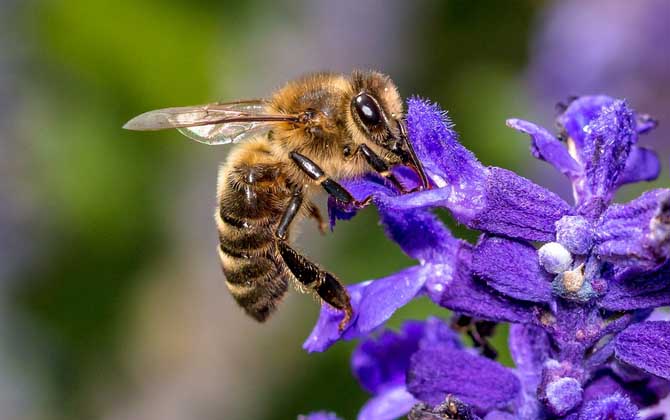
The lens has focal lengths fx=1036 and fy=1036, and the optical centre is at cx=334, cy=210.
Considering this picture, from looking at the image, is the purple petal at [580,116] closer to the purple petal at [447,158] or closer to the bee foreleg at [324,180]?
the purple petal at [447,158]

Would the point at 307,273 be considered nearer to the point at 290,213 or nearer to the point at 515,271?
the point at 290,213

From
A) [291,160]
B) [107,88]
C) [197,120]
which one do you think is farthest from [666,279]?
[107,88]

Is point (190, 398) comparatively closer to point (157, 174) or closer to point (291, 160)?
point (157, 174)

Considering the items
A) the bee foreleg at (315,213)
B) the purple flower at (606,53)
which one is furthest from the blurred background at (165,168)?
the bee foreleg at (315,213)

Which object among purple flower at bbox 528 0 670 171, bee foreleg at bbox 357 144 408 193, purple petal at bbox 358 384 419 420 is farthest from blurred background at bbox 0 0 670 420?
bee foreleg at bbox 357 144 408 193

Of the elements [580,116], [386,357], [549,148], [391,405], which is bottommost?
[391,405]

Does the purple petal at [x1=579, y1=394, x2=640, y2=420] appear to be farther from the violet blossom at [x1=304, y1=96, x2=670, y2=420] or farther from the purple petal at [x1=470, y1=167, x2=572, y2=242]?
the purple petal at [x1=470, y1=167, x2=572, y2=242]

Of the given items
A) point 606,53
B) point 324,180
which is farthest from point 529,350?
point 606,53
